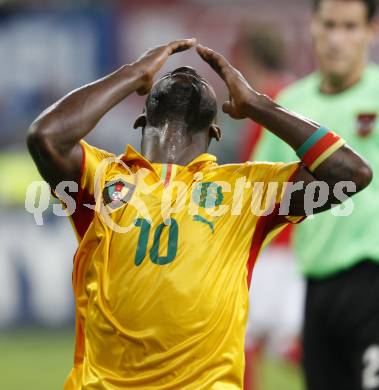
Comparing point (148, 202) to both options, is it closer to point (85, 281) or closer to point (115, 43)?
point (85, 281)

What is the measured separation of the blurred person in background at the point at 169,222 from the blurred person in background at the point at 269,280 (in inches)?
157

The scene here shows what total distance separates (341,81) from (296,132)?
2.45 m

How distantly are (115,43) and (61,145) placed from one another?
9.12 m

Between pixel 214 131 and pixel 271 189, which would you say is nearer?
pixel 271 189

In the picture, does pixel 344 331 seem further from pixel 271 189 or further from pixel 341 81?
pixel 271 189

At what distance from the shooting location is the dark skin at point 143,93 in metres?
4.02

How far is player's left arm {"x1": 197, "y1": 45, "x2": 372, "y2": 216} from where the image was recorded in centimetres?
408

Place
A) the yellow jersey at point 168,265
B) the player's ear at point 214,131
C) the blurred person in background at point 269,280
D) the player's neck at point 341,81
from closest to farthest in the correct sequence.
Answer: the yellow jersey at point 168,265, the player's ear at point 214,131, the player's neck at point 341,81, the blurred person in background at point 269,280

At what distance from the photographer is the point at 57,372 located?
32.6ft

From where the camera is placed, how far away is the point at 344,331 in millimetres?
6133

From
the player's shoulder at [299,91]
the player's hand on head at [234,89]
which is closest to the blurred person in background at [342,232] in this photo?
the player's shoulder at [299,91]

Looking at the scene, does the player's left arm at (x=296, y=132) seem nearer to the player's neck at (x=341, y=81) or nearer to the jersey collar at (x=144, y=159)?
the jersey collar at (x=144, y=159)

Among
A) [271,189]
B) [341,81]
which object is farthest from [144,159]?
[341,81]

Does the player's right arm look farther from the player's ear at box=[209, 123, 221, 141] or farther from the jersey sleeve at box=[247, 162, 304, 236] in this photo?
the jersey sleeve at box=[247, 162, 304, 236]
